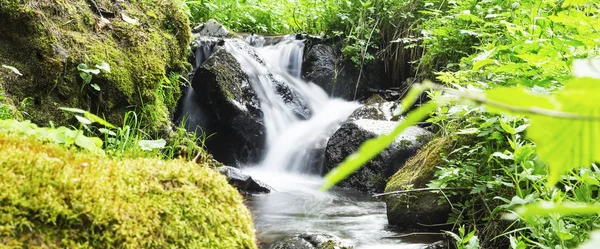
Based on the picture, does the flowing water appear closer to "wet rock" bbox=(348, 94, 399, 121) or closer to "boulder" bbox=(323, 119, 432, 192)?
"boulder" bbox=(323, 119, 432, 192)

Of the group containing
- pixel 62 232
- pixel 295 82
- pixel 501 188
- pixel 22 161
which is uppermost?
pixel 22 161

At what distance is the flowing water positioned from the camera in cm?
463

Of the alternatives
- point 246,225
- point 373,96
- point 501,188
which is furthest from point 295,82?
point 246,225

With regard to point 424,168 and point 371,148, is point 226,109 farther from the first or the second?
point 371,148

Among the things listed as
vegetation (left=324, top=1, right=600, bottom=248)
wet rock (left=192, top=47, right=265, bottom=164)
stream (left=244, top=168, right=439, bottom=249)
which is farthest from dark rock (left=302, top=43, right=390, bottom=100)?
vegetation (left=324, top=1, right=600, bottom=248)

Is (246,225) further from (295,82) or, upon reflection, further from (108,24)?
(295,82)

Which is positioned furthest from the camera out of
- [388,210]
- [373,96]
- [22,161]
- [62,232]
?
[373,96]

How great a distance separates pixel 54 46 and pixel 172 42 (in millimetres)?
1633

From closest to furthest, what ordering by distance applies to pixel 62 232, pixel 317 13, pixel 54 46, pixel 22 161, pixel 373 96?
pixel 62 232, pixel 22 161, pixel 54 46, pixel 373 96, pixel 317 13

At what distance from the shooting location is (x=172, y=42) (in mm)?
5523

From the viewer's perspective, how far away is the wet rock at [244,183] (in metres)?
6.02

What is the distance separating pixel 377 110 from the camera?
27.6 feet

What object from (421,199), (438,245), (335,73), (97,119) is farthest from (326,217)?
(335,73)

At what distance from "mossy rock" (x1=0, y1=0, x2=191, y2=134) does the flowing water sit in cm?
167
